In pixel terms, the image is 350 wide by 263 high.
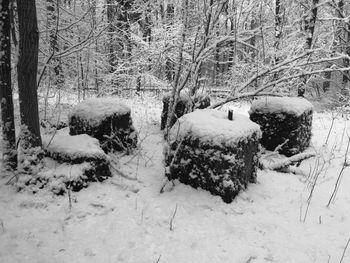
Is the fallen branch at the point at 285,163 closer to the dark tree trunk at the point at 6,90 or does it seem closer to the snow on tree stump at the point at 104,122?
the snow on tree stump at the point at 104,122

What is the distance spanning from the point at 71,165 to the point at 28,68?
53.0 inches

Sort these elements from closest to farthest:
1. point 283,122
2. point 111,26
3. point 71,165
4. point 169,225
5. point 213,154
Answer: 1. point 169,225
2. point 213,154
3. point 71,165
4. point 283,122
5. point 111,26

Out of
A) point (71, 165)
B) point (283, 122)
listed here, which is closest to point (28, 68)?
point (71, 165)

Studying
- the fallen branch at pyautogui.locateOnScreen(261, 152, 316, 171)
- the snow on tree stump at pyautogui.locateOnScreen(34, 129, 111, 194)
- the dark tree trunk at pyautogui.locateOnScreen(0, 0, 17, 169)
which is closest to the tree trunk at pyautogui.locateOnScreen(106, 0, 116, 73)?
the dark tree trunk at pyautogui.locateOnScreen(0, 0, 17, 169)

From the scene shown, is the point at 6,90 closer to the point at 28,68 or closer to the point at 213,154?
the point at 28,68

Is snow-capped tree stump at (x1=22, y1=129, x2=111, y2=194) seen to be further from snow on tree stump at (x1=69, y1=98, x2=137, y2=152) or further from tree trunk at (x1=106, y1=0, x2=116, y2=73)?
tree trunk at (x1=106, y1=0, x2=116, y2=73)

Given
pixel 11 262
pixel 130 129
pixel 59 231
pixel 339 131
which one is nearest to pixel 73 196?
pixel 59 231

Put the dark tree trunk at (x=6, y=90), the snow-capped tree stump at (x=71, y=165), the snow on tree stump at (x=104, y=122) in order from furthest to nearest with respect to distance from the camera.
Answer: the snow on tree stump at (x=104, y=122), the snow-capped tree stump at (x=71, y=165), the dark tree trunk at (x=6, y=90)

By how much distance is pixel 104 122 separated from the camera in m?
5.42

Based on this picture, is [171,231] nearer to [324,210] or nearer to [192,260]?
[192,260]

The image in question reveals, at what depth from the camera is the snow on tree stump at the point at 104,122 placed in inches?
212

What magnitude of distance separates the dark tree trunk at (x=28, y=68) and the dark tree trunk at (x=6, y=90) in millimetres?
137

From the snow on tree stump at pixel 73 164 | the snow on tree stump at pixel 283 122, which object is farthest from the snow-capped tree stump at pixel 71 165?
the snow on tree stump at pixel 283 122

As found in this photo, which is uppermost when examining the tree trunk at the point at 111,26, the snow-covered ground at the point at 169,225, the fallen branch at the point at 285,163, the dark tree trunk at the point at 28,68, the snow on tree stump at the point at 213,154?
the tree trunk at the point at 111,26
